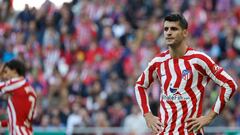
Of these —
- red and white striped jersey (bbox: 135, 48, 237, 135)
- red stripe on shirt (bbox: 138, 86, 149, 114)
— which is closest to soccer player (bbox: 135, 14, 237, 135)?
red and white striped jersey (bbox: 135, 48, 237, 135)

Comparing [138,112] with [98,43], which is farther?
[98,43]

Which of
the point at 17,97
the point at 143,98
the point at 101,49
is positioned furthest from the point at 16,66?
the point at 101,49

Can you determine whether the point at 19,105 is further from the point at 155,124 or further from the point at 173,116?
the point at 173,116

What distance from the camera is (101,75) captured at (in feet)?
64.8

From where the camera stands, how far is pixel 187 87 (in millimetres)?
8867

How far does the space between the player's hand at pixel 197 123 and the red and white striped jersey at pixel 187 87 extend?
0.18 feet

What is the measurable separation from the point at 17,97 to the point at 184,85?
126 inches

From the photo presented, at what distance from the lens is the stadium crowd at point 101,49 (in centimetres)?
1822

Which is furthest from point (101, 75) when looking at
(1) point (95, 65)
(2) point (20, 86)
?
(2) point (20, 86)

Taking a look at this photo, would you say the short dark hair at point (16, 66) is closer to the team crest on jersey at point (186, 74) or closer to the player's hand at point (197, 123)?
the team crest on jersey at point (186, 74)

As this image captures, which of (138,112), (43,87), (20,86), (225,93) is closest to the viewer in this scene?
(225,93)

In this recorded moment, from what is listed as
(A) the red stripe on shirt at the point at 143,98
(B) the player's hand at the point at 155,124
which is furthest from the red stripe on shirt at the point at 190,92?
(A) the red stripe on shirt at the point at 143,98

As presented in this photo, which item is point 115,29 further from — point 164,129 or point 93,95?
point 164,129

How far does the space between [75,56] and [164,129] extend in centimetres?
1224
